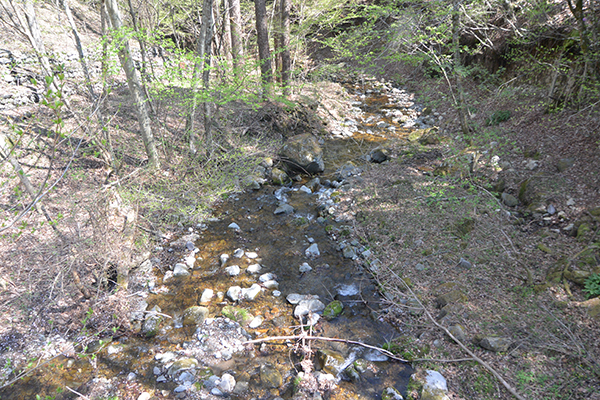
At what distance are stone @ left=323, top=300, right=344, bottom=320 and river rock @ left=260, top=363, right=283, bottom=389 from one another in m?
1.09

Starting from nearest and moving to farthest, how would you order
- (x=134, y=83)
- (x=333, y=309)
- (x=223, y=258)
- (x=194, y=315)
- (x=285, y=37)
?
(x=194, y=315) < (x=333, y=309) < (x=223, y=258) < (x=134, y=83) < (x=285, y=37)

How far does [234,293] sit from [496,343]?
3.57 meters

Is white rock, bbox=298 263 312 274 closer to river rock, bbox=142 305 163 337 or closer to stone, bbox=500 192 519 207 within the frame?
river rock, bbox=142 305 163 337

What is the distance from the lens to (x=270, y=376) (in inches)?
144

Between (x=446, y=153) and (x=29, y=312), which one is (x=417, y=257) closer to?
(x=446, y=153)

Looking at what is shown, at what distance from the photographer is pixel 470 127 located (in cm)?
806

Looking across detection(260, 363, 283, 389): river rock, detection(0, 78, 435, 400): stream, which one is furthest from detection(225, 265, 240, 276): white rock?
detection(260, 363, 283, 389): river rock

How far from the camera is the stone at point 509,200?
5.38m

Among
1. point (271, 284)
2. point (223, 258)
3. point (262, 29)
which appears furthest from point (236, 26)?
point (271, 284)

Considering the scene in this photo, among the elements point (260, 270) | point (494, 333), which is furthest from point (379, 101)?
point (494, 333)

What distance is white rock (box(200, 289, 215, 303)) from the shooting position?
4754 millimetres

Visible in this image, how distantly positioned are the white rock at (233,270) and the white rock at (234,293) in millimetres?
347

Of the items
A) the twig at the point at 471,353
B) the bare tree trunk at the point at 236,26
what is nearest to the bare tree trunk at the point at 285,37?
the bare tree trunk at the point at 236,26

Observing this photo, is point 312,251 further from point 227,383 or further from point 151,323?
point 151,323
